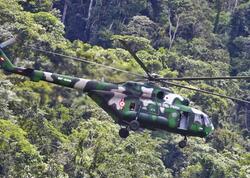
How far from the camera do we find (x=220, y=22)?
72562mm

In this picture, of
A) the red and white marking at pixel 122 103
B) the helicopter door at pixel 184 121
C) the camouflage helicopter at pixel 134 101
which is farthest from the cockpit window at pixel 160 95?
the red and white marking at pixel 122 103

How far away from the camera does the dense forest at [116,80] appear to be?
107ft

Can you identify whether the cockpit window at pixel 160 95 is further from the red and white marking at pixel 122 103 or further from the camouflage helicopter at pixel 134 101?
the red and white marking at pixel 122 103

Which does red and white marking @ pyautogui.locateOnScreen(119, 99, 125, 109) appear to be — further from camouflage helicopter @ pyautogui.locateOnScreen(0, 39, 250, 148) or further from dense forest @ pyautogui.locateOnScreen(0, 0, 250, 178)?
dense forest @ pyautogui.locateOnScreen(0, 0, 250, 178)

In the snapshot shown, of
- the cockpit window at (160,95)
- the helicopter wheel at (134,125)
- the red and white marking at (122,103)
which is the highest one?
the cockpit window at (160,95)

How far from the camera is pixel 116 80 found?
20.4m

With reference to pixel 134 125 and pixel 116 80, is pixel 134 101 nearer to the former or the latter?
pixel 134 125

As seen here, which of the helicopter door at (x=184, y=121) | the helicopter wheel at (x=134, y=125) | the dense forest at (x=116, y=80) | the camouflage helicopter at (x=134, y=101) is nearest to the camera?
the helicopter wheel at (x=134, y=125)

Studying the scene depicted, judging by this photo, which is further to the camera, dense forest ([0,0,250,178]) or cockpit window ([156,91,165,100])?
dense forest ([0,0,250,178])

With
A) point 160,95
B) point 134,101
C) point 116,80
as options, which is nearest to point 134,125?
point 134,101

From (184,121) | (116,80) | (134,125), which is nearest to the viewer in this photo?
(134,125)

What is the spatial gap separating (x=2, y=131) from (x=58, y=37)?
1755 cm

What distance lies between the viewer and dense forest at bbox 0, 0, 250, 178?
3269cm

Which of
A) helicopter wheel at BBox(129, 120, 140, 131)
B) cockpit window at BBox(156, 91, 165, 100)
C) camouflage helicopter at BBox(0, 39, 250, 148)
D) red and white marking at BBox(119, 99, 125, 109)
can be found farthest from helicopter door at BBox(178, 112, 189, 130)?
red and white marking at BBox(119, 99, 125, 109)
